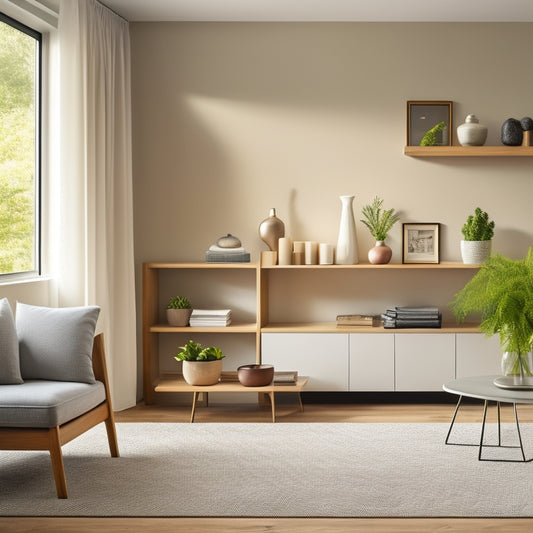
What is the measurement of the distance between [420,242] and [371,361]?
3.05ft

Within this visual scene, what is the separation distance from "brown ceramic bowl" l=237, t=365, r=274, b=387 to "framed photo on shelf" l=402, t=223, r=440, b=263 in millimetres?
1352

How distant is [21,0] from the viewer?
14.2 feet

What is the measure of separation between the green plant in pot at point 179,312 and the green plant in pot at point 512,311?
205cm

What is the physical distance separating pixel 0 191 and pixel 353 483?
2.56m

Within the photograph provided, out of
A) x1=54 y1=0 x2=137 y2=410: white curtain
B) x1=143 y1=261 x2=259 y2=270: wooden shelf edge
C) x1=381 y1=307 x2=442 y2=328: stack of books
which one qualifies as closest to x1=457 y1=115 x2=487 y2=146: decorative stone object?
x1=381 y1=307 x2=442 y2=328: stack of books

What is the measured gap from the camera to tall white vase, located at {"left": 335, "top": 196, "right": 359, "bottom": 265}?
5113 millimetres

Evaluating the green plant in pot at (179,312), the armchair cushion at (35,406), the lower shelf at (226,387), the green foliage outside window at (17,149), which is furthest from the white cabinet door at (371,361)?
the armchair cushion at (35,406)

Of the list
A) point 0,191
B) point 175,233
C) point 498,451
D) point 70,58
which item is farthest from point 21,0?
point 498,451

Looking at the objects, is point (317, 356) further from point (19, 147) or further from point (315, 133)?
point (19, 147)

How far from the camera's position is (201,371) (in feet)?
15.3

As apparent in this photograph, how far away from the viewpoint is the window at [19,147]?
14.3 feet

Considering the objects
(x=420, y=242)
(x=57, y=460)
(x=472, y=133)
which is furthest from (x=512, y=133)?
(x=57, y=460)

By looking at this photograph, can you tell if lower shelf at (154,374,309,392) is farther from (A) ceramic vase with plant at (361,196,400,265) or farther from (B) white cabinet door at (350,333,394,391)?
(A) ceramic vase with plant at (361,196,400,265)

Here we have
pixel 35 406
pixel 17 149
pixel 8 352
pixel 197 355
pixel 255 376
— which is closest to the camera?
pixel 35 406
